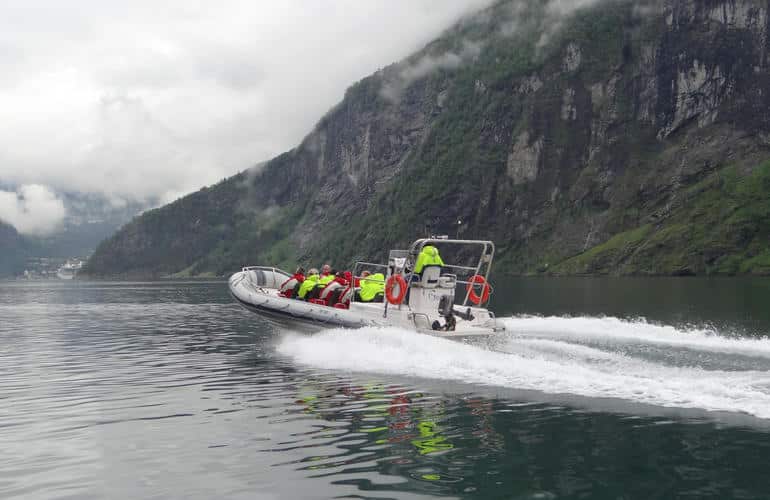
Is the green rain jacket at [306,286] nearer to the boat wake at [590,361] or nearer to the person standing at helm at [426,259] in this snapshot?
the boat wake at [590,361]

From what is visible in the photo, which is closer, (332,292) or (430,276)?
(430,276)

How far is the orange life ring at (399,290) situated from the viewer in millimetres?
19172

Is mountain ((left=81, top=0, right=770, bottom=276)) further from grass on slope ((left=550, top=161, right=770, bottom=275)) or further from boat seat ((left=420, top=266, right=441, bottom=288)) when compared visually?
boat seat ((left=420, top=266, right=441, bottom=288))

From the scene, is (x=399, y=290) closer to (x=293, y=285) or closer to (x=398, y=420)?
(x=293, y=285)

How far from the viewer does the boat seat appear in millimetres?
19797

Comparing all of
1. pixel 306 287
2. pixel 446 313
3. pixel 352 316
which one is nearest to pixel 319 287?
pixel 306 287

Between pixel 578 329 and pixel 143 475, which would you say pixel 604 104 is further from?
pixel 143 475

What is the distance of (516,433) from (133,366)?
1276cm

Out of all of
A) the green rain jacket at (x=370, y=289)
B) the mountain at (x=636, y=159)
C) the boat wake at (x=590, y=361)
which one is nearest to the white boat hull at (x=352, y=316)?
the boat wake at (x=590, y=361)

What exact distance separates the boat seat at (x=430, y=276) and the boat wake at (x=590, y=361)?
226 cm

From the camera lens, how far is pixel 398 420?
11.4 metres

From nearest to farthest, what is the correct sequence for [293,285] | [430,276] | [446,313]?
1. [446,313]
2. [430,276]
3. [293,285]

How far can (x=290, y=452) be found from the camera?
9.67 metres

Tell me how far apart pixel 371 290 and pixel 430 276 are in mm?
2291
